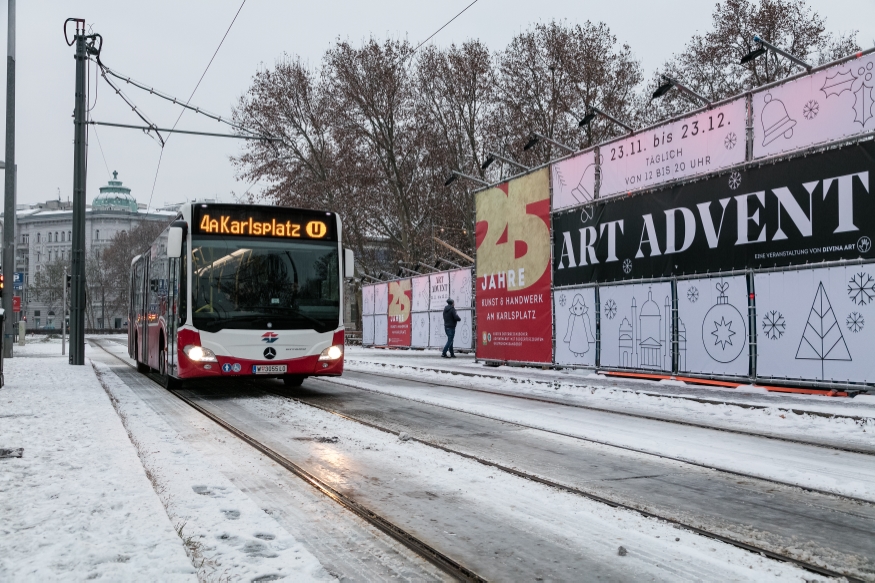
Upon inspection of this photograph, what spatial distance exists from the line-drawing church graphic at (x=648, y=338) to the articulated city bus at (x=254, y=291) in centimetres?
635

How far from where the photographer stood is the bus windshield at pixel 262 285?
12.6 m

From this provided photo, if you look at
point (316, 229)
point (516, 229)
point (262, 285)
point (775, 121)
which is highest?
point (775, 121)

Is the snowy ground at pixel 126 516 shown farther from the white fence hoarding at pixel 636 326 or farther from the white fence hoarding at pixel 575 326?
the white fence hoarding at pixel 575 326

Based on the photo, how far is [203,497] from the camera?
18.1 ft

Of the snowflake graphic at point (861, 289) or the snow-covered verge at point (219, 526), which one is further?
the snowflake graphic at point (861, 289)

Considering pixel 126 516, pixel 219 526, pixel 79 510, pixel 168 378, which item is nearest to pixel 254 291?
pixel 168 378

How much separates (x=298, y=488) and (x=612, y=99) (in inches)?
1330

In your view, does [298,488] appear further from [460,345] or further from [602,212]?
[460,345]

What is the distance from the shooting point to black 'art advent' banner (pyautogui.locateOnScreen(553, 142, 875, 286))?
40.7 ft

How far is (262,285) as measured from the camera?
1280 centimetres

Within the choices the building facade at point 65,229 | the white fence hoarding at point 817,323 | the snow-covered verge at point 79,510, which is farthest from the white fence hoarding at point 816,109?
the building facade at point 65,229

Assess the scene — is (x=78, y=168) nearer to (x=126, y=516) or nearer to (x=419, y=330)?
(x=419, y=330)

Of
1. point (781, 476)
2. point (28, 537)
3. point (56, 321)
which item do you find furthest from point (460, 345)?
point (56, 321)

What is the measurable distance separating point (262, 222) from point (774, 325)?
28.1ft
